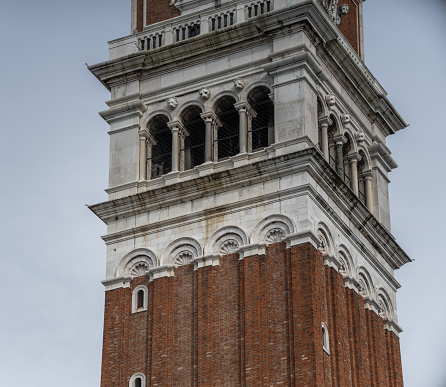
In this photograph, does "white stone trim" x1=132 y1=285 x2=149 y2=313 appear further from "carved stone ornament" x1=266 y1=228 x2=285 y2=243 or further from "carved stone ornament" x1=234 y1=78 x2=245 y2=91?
"carved stone ornament" x1=234 y1=78 x2=245 y2=91

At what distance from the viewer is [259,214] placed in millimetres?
58656

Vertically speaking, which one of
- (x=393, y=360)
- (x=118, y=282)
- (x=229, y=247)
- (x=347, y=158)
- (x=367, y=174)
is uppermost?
(x=347, y=158)

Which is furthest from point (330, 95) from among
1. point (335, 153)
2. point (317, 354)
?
point (317, 354)

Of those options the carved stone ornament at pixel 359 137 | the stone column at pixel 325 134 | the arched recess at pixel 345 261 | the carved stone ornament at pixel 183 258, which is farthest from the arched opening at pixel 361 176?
the carved stone ornament at pixel 183 258

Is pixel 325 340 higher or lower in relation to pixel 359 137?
lower

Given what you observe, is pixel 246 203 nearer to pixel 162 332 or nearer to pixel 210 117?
pixel 210 117

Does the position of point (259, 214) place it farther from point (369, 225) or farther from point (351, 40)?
point (351, 40)

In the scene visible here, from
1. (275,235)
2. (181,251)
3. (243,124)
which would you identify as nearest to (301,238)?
(275,235)

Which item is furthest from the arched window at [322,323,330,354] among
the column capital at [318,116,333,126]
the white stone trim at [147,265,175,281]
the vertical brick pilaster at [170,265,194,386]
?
the column capital at [318,116,333,126]

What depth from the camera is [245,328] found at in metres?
56.5

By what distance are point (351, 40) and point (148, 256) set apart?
14.0 metres

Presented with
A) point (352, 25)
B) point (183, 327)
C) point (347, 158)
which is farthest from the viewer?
point (352, 25)

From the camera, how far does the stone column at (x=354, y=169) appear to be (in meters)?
63.2

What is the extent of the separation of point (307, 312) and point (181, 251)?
591 cm
